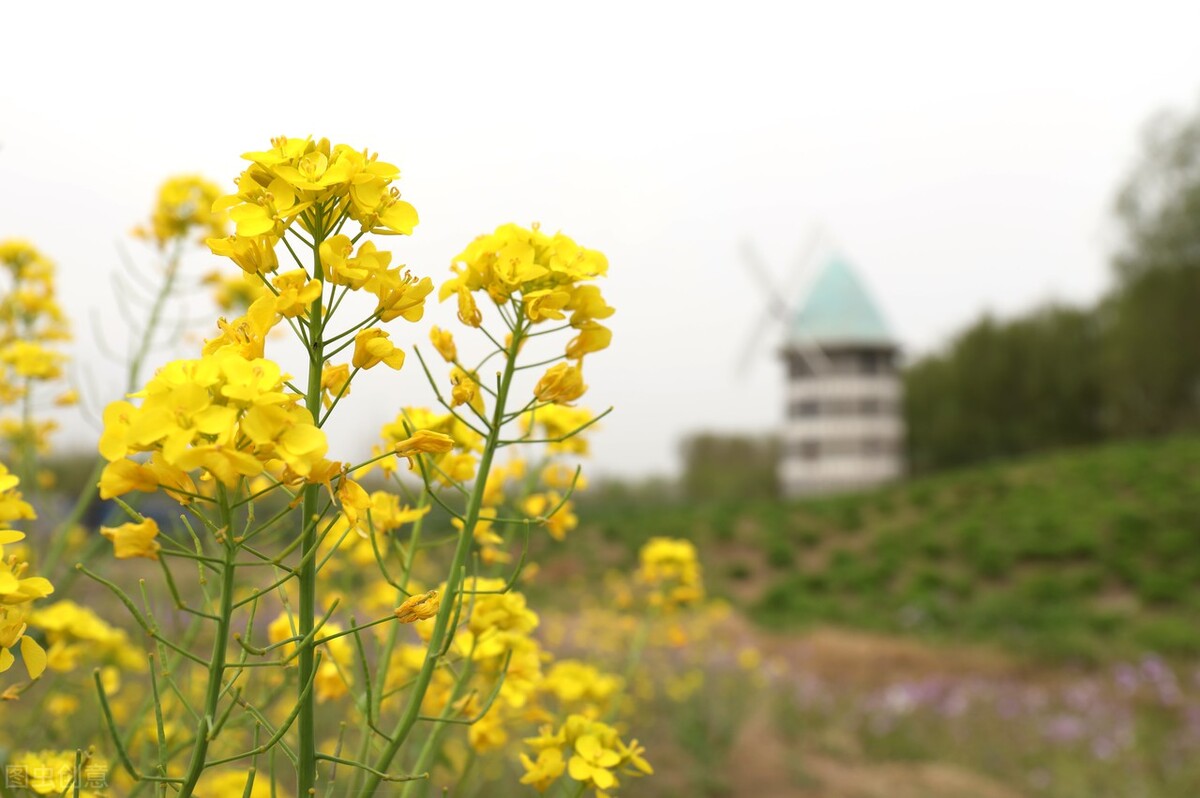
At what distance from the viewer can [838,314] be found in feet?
109

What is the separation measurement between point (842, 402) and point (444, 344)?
31.0 m

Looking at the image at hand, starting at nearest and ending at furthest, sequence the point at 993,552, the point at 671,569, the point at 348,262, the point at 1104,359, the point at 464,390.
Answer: the point at 348,262, the point at 464,390, the point at 671,569, the point at 993,552, the point at 1104,359

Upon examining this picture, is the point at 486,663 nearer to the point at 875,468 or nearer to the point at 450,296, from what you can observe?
the point at 450,296

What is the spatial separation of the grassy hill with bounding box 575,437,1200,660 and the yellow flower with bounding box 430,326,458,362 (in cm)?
981

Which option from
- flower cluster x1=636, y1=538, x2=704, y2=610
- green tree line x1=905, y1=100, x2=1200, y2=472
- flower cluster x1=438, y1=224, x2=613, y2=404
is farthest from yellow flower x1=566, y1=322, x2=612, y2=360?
green tree line x1=905, y1=100, x2=1200, y2=472

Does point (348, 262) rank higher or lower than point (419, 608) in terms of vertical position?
higher

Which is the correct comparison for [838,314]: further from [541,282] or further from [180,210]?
[541,282]

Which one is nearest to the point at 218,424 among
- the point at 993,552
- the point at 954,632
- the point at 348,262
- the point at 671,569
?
the point at 348,262

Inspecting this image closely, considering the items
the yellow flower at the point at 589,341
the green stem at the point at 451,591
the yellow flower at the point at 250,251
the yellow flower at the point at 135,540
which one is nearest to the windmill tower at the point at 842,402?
the yellow flower at the point at 589,341

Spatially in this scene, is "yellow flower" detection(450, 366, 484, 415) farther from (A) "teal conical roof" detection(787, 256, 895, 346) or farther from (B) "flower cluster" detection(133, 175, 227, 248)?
(A) "teal conical roof" detection(787, 256, 895, 346)

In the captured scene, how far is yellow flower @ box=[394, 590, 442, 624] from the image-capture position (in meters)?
1.33

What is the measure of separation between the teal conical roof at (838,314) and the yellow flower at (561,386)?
31.5 meters

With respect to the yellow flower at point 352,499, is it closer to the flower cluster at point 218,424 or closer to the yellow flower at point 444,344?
the flower cluster at point 218,424

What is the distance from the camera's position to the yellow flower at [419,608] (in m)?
1.33
